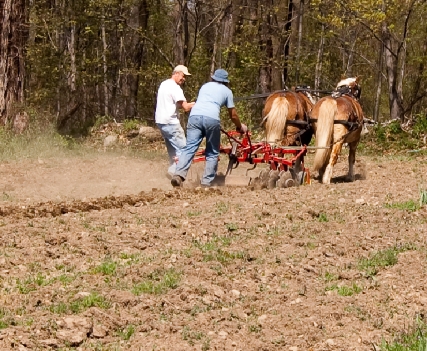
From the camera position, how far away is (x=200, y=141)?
11.7m

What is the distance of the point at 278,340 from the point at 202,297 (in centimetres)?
91

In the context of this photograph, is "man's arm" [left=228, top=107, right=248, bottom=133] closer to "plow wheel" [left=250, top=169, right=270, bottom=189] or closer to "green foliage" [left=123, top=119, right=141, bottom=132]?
"plow wheel" [left=250, top=169, right=270, bottom=189]

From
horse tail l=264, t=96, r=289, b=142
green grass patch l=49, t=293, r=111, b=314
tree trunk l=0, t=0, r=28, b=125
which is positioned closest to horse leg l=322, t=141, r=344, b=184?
horse tail l=264, t=96, r=289, b=142

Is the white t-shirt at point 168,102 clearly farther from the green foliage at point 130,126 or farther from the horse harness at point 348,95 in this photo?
the green foliage at point 130,126

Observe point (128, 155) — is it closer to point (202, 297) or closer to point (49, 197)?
point (49, 197)

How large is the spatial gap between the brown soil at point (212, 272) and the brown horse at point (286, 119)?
102 inches

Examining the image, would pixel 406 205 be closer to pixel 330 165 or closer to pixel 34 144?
pixel 330 165

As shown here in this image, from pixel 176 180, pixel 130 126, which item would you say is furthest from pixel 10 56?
pixel 176 180

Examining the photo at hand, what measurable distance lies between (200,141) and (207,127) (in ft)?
0.83

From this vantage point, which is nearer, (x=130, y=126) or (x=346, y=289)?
(x=346, y=289)

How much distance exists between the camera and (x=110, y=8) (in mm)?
23297

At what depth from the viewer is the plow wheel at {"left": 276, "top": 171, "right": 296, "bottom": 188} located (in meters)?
11.7

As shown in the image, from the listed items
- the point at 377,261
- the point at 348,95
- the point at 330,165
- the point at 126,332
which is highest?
the point at 348,95

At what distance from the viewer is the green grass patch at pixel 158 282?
18.6 feet
